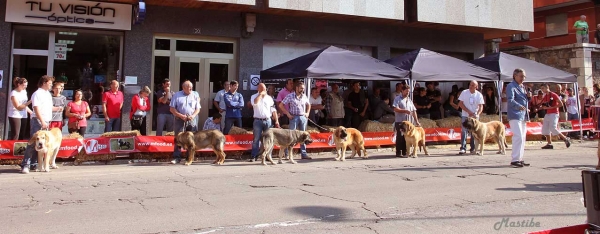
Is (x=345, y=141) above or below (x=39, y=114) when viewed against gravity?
below

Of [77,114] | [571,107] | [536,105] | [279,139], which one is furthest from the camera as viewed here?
[571,107]

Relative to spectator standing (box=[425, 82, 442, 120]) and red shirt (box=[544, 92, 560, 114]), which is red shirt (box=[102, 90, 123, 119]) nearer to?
spectator standing (box=[425, 82, 442, 120])

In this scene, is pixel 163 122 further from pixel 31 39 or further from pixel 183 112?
pixel 31 39

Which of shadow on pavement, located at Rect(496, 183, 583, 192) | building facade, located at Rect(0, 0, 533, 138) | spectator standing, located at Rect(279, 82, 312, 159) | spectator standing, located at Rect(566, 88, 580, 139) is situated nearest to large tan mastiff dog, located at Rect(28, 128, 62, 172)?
building facade, located at Rect(0, 0, 533, 138)

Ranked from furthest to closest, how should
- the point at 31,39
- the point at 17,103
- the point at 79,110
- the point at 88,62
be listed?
the point at 88,62
the point at 31,39
the point at 79,110
the point at 17,103

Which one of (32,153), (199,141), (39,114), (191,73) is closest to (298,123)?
(199,141)

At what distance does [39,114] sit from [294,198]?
5.61 metres

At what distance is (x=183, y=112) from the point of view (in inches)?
438

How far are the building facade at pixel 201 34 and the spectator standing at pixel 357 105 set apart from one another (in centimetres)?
257

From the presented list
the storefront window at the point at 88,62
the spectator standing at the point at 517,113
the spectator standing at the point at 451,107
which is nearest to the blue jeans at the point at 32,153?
the storefront window at the point at 88,62

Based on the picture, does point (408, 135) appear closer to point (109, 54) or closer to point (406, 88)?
point (406, 88)

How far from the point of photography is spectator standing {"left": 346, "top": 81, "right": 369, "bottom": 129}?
1542cm

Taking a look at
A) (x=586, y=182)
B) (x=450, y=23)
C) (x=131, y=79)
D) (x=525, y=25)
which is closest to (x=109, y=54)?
(x=131, y=79)

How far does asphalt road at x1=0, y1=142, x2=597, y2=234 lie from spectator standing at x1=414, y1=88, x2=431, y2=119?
5.70m
